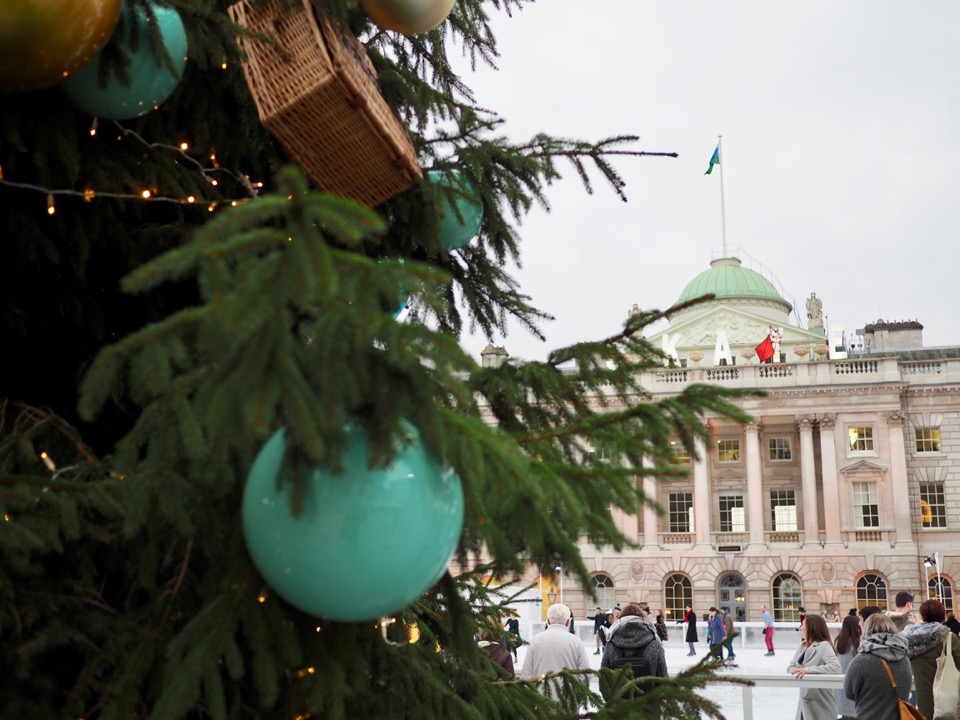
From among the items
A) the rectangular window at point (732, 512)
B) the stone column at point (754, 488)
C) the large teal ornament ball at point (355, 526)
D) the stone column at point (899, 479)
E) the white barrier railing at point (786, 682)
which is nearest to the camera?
the large teal ornament ball at point (355, 526)

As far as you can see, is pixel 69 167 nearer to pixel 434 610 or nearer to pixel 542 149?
pixel 542 149

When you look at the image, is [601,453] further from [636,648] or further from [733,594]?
[733,594]

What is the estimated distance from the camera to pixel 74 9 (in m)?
2.12

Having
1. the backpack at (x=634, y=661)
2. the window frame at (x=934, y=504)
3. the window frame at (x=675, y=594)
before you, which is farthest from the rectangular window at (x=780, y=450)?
the backpack at (x=634, y=661)

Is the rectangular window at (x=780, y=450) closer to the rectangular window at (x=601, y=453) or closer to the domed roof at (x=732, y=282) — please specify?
the domed roof at (x=732, y=282)

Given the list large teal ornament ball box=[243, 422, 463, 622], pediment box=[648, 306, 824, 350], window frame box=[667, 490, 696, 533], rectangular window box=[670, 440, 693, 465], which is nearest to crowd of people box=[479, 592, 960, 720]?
rectangular window box=[670, 440, 693, 465]

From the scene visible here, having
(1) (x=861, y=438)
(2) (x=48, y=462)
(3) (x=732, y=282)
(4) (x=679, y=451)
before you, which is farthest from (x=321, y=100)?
(3) (x=732, y=282)

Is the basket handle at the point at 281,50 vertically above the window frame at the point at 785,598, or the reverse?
the basket handle at the point at 281,50

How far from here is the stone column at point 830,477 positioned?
46156 mm

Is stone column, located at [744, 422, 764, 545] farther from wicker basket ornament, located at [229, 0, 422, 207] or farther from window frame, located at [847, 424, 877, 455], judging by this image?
wicker basket ornament, located at [229, 0, 422, 207]

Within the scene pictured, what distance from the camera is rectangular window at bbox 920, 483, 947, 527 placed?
151 ft

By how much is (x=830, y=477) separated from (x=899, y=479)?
2.91m

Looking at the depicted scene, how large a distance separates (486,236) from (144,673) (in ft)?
Result: 6.68

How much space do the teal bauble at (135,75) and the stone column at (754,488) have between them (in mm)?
46252
